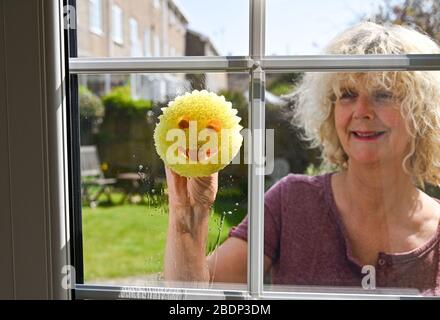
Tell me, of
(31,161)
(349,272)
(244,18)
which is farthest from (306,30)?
(31,161)

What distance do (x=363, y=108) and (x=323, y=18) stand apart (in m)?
0.21

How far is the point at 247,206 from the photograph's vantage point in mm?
A: 870

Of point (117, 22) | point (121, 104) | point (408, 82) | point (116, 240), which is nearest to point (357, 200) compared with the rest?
point (408, 82)

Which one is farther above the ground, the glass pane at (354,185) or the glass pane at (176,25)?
the glass pane at (176,25)

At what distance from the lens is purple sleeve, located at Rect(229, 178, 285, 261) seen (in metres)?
0.90

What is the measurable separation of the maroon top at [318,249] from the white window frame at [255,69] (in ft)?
0.11

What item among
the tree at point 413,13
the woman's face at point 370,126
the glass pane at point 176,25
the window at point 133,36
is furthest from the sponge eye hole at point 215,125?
the window at point 133,36

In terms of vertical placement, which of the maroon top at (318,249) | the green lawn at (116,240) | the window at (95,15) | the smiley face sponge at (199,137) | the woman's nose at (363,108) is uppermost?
the window at (95,15)

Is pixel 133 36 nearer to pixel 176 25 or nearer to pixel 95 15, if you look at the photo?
pixel 95 15

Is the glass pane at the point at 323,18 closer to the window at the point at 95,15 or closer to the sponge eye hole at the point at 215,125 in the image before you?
the sponge eye hole at the point at 215,125

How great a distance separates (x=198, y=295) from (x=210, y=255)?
0.08m

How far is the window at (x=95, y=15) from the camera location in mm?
1023
